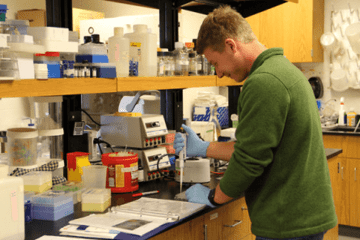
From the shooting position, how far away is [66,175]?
2332mm

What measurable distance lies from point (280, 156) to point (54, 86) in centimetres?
94

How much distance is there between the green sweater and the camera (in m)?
1.45

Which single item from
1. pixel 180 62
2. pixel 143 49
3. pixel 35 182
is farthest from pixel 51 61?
pixel 180 62

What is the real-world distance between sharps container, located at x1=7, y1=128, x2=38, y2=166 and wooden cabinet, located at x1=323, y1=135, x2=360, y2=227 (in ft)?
10.7

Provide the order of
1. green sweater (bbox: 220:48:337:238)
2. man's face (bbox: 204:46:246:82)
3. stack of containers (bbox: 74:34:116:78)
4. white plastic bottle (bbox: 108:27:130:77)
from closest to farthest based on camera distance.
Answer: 1. green sweater (bbox: 220:48:337:238)
2. man's face (bbox: 204:46:246:82)
3. stack of containers (bbox: 74:34:116:78)
4. white plastic bottle (bbox: 108:27:130:77)

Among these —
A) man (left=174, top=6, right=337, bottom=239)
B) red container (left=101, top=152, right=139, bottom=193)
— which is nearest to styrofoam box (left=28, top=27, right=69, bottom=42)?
man (left=174, top=6, right=337, bottom=239)

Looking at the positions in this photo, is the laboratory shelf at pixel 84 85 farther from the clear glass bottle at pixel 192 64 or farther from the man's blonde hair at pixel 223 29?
the man's blonde hair at pixel 223 29

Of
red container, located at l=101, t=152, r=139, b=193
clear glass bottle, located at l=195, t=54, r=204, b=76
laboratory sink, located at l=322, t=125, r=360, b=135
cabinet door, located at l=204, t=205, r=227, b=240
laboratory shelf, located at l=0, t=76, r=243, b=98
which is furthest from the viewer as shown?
laboratory sink, located at l=322, t=125, r=360, b=135

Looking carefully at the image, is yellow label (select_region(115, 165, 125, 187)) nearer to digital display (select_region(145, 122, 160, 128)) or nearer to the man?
digital display (select_region(145, 122, 160, 128))

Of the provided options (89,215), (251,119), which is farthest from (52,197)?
(251,119)

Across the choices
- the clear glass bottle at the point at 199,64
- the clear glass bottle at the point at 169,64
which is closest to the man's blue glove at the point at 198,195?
the clear glass bottle at the point at 169,64

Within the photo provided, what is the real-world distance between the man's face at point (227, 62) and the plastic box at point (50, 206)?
0.88 m

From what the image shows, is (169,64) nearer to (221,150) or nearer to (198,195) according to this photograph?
(221,150)

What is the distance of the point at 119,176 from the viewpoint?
2248mm
